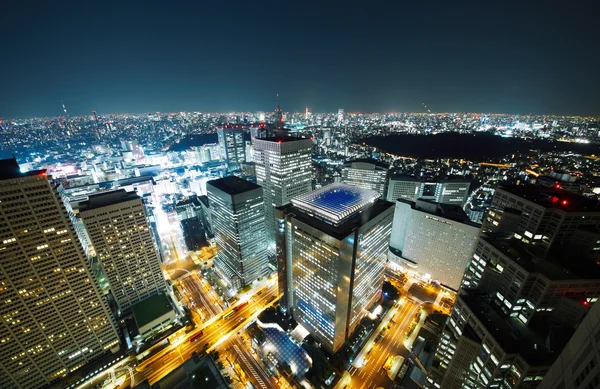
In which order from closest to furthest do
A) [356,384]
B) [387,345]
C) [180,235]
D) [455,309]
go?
[455,309], [356,384], [387,345], [180,235]

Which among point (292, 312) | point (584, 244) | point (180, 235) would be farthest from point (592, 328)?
point (180, 235)

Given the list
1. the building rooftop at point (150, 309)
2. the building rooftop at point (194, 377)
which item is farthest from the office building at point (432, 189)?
the building rooftop at point (150, 309)

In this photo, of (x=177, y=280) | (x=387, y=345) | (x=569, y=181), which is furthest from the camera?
(x=177, y=280)

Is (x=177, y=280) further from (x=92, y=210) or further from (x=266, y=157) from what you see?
(x=266, y=157)

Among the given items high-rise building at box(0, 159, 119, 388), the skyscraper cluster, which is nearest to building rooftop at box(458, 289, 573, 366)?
the skyscraper cluster

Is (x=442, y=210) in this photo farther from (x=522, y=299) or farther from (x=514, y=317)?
(x=522, y=299)
